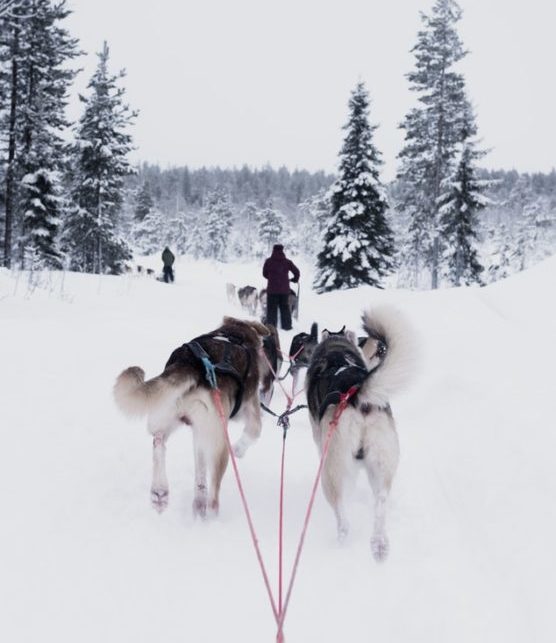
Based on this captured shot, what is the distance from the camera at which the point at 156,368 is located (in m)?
6.37

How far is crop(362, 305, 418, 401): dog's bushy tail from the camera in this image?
2.67 metres

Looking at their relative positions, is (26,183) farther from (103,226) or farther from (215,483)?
(215,483)

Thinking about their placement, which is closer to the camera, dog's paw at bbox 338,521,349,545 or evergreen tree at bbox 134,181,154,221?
dog's paw at bbox 338,521,349,545

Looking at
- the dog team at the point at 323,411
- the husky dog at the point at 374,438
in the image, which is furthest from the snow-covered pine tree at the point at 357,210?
the husky dog at the point at 374,438

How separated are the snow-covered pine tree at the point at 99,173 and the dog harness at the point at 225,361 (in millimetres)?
20650

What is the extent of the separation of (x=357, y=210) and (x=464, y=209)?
5.31 metres

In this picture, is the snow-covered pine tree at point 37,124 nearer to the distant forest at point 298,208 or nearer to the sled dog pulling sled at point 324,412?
the distant forest at point 298,208

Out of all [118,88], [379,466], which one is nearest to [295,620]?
[379,466]

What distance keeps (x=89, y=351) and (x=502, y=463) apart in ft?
14.9

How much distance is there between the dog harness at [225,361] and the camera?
120 inches

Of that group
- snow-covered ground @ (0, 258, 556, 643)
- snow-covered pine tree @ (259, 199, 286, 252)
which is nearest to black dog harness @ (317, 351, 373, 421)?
snow-covered ground @ (0, 258, 556, 643)

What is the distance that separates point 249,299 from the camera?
53.6 feet

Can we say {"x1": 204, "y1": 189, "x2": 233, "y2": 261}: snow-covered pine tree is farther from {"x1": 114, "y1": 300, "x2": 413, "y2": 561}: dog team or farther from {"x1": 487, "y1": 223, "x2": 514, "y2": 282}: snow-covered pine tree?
{"x1": 114, "y1": 300, "x2": 413, "y2": 561}: dog team

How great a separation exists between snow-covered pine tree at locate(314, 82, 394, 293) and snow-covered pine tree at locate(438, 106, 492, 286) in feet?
11.5
